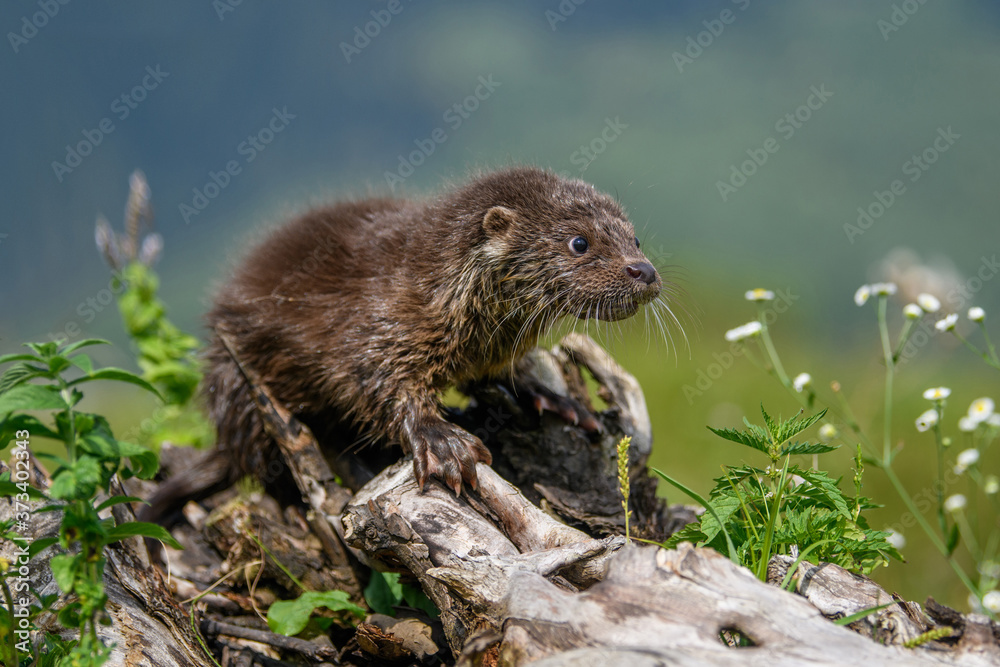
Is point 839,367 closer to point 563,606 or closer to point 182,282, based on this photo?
point 563,606

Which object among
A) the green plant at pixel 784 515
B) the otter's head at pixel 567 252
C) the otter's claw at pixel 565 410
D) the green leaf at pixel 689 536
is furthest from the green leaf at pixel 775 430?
the otter's claw at pixel 565 410

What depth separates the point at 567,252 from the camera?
373cm

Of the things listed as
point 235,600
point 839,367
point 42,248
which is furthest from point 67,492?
point 42,248

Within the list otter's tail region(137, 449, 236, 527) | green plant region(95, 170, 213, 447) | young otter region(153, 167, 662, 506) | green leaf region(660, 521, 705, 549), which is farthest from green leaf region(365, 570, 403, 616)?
green plant region(95, 170, 213, 447)

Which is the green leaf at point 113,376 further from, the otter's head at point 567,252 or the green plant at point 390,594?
the otter's head at point 567,252

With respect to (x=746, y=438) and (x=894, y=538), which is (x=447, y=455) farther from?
(x=894, y=538)

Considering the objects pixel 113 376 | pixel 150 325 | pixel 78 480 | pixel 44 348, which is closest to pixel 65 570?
pixel 78 480

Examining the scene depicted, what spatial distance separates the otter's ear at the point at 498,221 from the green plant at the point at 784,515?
1.75m

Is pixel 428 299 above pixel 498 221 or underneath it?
underneath

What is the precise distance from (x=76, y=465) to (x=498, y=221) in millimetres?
2441

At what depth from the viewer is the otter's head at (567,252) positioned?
3627 mm

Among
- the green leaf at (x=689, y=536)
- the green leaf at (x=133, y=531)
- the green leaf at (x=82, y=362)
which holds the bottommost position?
the green leaf at (x=133, y=531)

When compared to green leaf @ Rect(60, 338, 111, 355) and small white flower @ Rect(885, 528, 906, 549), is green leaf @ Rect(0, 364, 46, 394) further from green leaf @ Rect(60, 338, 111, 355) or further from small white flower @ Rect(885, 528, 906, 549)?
small white flower @ Rect(885, 528, 906, 549)

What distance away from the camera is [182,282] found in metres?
32.7
